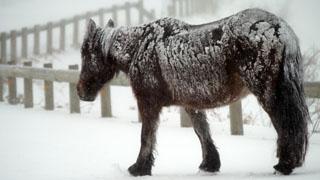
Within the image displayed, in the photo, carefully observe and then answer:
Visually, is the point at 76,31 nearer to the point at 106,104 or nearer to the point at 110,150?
the point at 106,104

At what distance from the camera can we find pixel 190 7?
26.9 metres

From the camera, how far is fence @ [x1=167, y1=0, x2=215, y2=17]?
24797mm

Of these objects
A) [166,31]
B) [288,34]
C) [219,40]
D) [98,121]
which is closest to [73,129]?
[98,121]

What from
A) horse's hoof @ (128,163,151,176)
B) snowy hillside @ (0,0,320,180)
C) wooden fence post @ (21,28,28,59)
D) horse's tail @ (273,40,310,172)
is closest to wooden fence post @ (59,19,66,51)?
wooden fence post @ (21,28,28,59)

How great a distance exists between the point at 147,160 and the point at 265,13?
2223 millimetres

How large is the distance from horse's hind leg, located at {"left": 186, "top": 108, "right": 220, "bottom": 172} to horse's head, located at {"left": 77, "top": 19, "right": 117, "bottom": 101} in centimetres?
130

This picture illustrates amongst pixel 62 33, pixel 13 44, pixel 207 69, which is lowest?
pixel 207 69

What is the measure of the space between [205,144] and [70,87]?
526cm

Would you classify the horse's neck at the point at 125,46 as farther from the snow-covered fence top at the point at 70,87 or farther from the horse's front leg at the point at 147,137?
the snow-covered fence top at the point at 70,87

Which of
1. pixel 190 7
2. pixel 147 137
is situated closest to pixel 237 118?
pixel 147 137

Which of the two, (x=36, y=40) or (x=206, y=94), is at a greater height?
(x=36, y=40)

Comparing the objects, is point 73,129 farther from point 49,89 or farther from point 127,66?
point 127,66

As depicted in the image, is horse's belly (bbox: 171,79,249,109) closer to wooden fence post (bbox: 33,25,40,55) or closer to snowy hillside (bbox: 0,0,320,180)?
snowy hillside (bbox: 0,0,320,180)

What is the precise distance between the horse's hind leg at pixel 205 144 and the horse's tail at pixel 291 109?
3.94ft
